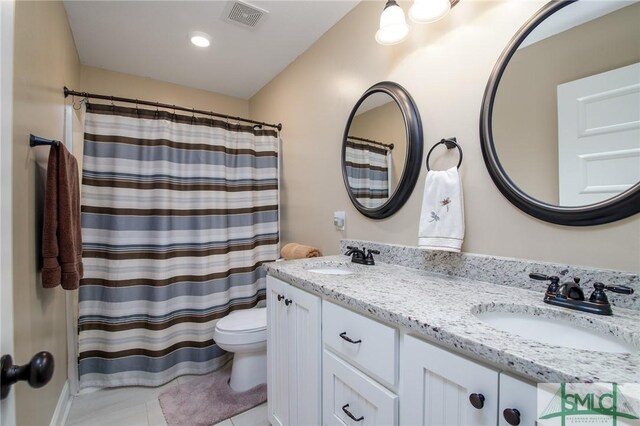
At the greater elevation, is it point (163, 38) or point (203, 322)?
point (163, 38)

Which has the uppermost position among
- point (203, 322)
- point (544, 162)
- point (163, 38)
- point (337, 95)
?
point (163, 38)

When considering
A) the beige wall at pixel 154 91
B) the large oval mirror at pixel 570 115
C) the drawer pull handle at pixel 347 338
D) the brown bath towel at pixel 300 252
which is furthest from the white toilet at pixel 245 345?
the beige wall at pixel 154 91

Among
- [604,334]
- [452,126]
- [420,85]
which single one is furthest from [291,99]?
[604,334]

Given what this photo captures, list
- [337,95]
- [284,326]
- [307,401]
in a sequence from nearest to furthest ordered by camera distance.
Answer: [307,401] → [284,326] → [337,95]

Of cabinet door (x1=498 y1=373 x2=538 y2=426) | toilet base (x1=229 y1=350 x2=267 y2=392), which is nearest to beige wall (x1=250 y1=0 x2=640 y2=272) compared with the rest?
cabinet door (x1=498 y1=373 x2=538 y2=426)

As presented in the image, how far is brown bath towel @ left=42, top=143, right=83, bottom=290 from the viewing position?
1.19 m

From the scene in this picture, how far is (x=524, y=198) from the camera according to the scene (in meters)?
Result: 1.03

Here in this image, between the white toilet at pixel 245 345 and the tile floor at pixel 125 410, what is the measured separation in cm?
22

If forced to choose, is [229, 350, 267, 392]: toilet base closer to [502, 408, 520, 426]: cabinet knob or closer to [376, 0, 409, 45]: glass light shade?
[502, 408, 520, 426]: cabinet knob

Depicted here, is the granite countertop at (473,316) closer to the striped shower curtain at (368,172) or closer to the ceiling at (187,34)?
the striped shower curtain at (368,172)

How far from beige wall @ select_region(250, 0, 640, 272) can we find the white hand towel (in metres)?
0.06

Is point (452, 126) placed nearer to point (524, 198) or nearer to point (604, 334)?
point (524, 198)

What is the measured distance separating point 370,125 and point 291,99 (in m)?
1.05

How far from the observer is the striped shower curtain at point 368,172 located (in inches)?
62.9
